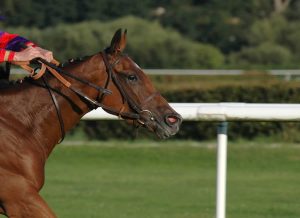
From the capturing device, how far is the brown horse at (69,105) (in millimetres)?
5176

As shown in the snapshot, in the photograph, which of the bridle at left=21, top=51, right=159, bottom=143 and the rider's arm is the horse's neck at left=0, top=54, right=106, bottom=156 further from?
the rider's arm

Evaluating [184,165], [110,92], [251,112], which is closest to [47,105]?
[110,92]

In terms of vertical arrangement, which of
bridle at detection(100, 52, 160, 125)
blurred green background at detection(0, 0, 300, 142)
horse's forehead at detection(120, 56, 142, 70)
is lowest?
bridle at detection(100, 52, 160, 125)

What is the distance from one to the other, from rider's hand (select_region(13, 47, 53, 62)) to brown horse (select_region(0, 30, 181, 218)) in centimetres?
10

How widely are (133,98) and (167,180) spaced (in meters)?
5.42

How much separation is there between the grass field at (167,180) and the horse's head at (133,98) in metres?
2.70

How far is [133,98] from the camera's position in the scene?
208 inches

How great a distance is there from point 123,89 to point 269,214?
3064 mm

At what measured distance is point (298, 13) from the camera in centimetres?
3969

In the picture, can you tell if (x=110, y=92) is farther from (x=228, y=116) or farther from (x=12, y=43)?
(x=228, y=116)

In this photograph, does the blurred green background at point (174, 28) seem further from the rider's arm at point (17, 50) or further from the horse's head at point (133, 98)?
the horse's head at point (133, 98)

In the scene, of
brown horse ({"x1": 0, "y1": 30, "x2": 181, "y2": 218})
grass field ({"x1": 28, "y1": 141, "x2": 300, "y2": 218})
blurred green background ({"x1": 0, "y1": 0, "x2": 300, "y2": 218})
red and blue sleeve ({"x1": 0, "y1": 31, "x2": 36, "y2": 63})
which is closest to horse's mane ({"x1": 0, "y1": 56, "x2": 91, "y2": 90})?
brown horse ({"x1": 0, "y1": 30, "x2": 181, "y2": 218})

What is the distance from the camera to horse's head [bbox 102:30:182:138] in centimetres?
525

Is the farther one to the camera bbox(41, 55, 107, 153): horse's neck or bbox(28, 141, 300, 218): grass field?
bbox(28, 141, 300, 218): grass field
